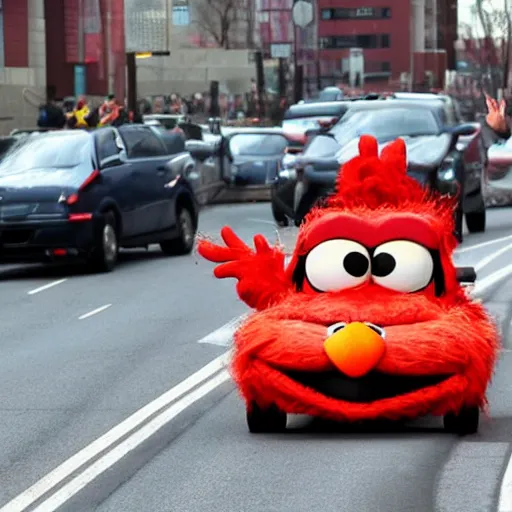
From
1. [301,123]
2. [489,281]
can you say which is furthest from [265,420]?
[301,123]

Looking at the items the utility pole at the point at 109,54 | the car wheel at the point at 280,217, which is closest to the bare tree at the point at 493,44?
the utility pole at the point at 109,54

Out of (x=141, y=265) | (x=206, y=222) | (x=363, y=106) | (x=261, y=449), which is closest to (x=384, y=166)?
(x=261, y=449)

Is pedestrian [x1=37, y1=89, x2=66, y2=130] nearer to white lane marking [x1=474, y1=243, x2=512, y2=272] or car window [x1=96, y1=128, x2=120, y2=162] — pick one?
car window [x1=96, y1=128, x2=120, y2=162]

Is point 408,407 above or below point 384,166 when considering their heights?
below

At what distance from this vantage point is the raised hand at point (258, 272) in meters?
9.74

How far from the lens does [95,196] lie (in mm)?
20031

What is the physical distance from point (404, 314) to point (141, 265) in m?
12.3

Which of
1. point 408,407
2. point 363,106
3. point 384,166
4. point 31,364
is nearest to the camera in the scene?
point 408,407

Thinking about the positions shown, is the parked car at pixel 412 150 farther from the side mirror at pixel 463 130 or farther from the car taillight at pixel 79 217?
the car taillight at pixel 79 217

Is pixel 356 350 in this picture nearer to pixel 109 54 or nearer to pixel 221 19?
pixel 109 54

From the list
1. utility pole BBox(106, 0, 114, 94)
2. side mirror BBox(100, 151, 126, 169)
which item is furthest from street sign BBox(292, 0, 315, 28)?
side mirror BBox(100, 151, 126, 169)

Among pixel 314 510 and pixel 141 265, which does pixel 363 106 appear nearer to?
pixel 141 265

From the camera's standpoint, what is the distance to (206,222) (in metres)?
28.2

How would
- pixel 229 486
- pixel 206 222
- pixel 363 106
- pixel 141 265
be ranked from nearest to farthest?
pixel 229 486 < pixel 141 265 < pixel 363 106 < pixel 206 222
